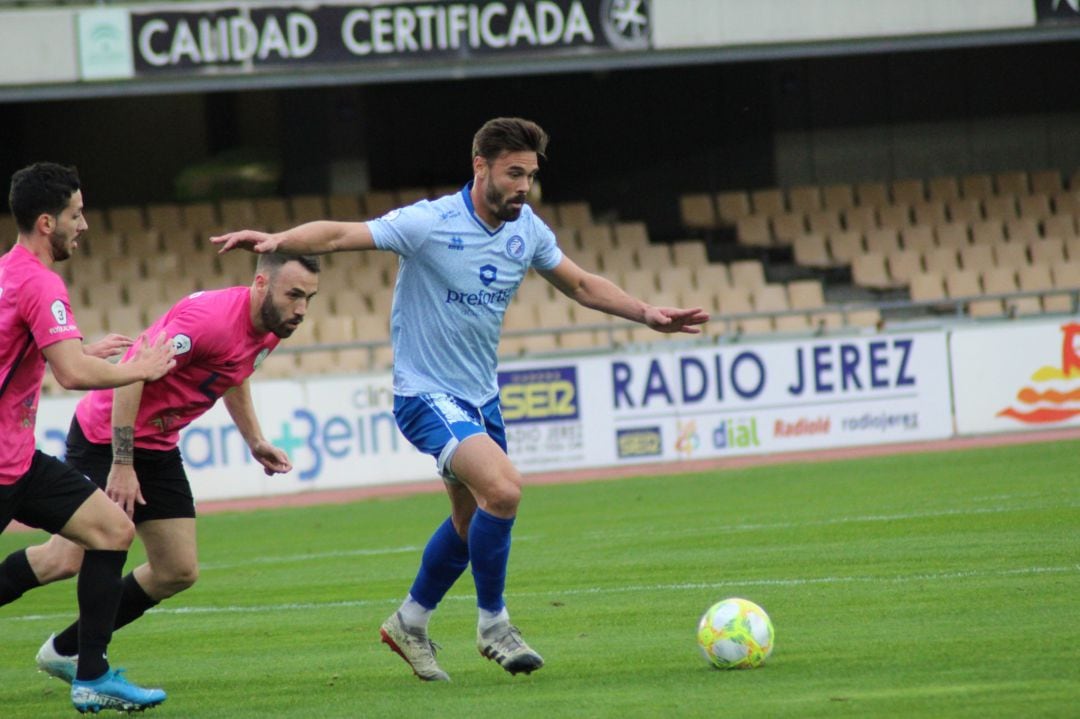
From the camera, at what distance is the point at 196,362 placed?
7.07 meters

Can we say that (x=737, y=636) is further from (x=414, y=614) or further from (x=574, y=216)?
(x=574, y=216)

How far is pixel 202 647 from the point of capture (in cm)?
839

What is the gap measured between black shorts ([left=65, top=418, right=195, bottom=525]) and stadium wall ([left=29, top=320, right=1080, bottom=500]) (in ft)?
30.4

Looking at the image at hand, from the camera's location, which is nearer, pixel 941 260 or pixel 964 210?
pixel 941 260

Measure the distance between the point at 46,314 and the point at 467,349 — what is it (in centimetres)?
183

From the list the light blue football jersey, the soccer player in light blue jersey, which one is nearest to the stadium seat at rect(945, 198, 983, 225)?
the soccer player in light blue jersey

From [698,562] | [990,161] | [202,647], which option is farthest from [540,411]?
[990,161]

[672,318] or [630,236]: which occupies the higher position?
[630,236]

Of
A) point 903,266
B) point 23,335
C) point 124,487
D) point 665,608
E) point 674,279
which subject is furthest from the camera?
point 903,266

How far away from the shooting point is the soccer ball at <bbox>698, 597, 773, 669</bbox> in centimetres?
653

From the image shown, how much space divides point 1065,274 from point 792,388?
7.32 metres

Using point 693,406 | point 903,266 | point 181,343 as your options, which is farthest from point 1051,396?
point 181,343

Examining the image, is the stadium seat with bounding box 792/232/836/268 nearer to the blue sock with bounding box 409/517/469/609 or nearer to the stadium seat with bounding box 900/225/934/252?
the stadium seat with bounding box 900/225/934/252

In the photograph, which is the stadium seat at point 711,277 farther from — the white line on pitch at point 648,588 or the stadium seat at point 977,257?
the white line on pitch at point 648,588
